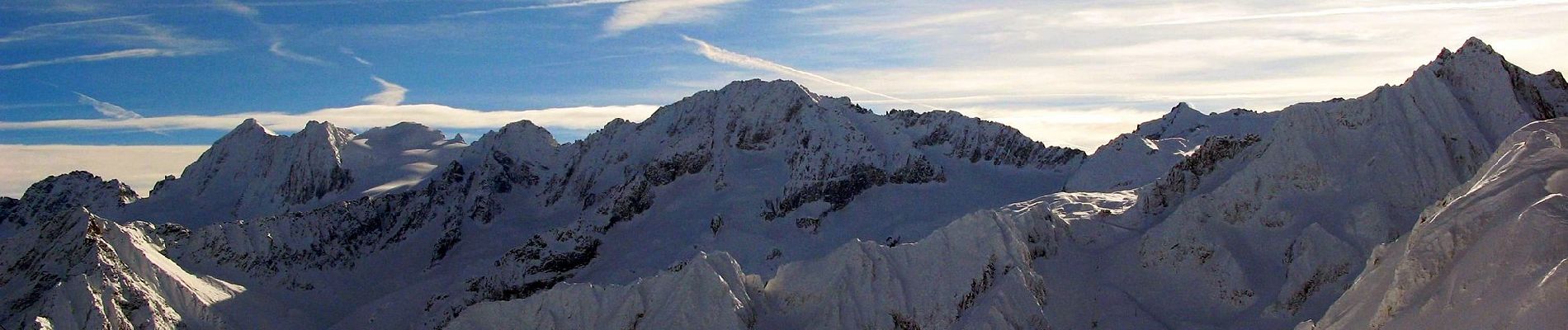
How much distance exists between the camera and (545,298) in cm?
9475

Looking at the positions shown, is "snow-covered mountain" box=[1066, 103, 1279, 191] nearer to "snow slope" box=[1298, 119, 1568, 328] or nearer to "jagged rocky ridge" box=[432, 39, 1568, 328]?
"jagged rocky ridge" box=[432, 39, 1568, 328]

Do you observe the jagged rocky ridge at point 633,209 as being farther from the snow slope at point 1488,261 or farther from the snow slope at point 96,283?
the snow slope at point 1488,261

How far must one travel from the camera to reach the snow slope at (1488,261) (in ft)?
115

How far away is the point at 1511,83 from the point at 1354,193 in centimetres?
1425

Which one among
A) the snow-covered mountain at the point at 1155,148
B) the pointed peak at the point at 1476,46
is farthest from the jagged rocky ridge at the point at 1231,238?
the snow-covered mountain at the point at 1155,148

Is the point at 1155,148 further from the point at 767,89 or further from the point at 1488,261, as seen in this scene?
the point at 1488,261

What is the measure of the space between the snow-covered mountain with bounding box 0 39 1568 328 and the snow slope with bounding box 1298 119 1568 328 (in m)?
0.58

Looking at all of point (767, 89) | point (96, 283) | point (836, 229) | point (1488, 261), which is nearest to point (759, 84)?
point (767, 89)

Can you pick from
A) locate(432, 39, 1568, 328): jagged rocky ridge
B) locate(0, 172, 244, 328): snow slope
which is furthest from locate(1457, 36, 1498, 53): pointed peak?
locate(0, 172, 244, 328): snow slope

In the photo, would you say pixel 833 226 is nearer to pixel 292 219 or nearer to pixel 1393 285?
pixel 292 219

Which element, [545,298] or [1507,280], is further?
[545,298]

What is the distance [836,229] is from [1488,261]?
10753 centimetres

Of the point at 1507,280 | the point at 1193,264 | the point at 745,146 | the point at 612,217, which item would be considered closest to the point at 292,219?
the point at 612,217

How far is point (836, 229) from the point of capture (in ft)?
470
